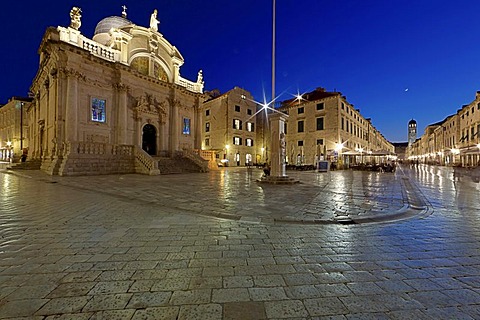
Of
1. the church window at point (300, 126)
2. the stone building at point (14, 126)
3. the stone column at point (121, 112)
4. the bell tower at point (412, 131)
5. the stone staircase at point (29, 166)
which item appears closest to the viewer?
the stone staircase at point (29, 166)

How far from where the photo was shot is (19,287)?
2.36m

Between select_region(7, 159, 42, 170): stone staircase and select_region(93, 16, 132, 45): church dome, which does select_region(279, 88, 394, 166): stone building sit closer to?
select_region(93, 16, 132, 45): church dome

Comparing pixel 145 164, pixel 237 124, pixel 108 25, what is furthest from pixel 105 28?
pixel 237 124

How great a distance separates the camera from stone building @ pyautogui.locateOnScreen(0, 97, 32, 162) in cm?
3859

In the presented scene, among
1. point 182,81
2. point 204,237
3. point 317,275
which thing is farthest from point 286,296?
point 182,81

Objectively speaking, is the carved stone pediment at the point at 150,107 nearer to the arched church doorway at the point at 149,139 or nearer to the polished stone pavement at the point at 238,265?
the arched church doorway at the point at 149,139

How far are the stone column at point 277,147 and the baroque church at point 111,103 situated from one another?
33.3 ft

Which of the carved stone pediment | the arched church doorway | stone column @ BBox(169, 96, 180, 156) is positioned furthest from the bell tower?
the arched church doorway

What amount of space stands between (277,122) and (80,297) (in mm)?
11403

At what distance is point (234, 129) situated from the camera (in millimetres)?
38188

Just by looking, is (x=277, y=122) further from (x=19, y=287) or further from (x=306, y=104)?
(x=306, y=104)

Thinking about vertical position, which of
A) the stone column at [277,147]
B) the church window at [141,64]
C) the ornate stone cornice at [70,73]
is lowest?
the stone column at [277,147]

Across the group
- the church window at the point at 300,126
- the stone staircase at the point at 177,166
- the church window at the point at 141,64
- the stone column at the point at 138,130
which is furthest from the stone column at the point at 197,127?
the church window at the point at 300,126

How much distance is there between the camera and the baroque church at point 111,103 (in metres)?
17.7
